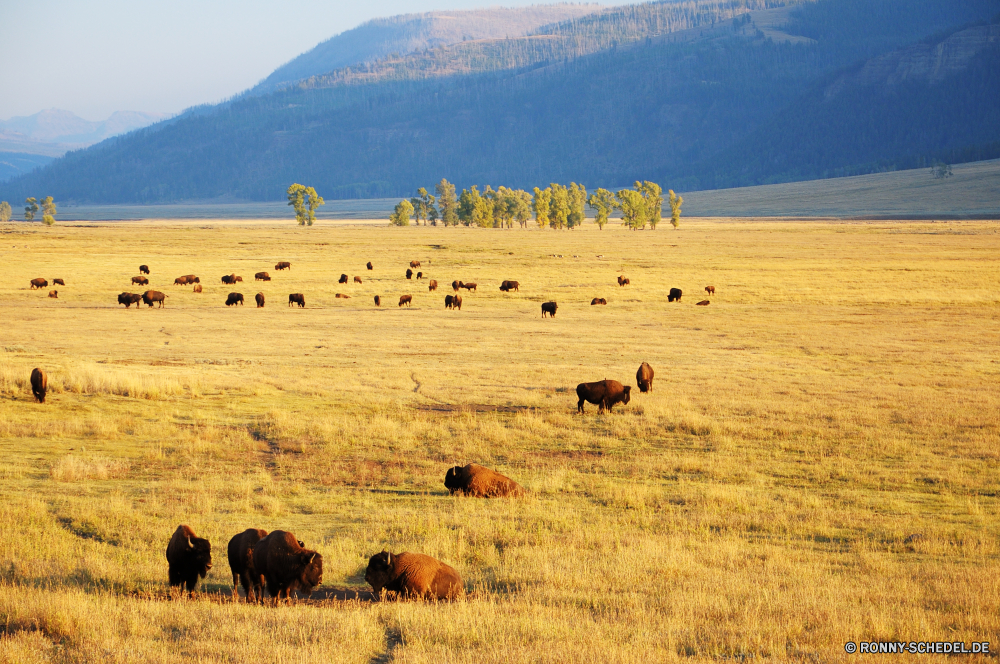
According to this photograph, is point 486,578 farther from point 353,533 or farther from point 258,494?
point 258,494

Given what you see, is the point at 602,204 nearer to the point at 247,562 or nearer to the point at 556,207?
the point at 556,207

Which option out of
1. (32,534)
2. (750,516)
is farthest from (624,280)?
(32,534)

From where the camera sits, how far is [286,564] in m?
9.55

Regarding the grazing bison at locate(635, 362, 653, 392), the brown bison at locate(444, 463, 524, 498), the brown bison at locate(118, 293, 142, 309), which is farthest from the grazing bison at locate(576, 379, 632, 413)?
the brown bison at locate(118, 293, 142, 309)

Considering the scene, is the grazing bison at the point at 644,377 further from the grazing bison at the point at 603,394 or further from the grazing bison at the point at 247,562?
the grazing bison at the point at 247,562

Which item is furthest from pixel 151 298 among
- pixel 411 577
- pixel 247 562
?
pixel 411 577

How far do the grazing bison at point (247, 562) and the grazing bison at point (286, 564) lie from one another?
0.09 meters

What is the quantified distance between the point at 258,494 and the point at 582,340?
22.7m

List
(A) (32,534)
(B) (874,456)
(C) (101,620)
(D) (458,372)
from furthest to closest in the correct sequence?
(D) (458,372) → (B) (874,456) → (A) (32,534) → (C) (101,620)

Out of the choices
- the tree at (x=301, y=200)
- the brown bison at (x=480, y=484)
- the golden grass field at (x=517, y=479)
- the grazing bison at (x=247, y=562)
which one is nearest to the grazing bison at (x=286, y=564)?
the grazing bison at (x=247, y=562)

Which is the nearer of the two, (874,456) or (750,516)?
(750,516)

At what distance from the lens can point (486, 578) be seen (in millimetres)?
10711

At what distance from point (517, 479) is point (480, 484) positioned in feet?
4.74

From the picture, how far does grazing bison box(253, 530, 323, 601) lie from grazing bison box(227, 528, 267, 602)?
9cm
